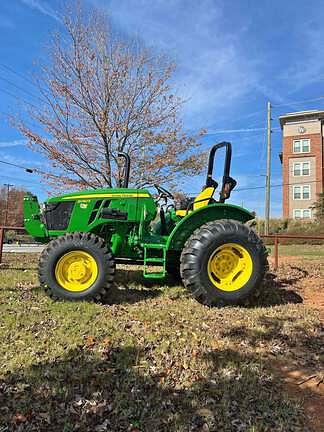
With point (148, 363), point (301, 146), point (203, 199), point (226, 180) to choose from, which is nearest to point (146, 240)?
point (203, 199)

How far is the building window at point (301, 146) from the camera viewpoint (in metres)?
39.6

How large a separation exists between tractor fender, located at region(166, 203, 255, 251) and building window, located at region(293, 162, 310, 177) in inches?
1385

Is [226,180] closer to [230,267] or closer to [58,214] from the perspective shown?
[230,267]

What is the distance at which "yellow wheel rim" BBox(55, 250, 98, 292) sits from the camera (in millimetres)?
5633

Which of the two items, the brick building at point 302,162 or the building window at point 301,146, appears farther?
the building window at point 301,146

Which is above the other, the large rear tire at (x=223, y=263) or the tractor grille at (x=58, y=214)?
the tractor grille at (x=58, y=214)

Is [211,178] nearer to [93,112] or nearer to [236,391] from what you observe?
[236,391]

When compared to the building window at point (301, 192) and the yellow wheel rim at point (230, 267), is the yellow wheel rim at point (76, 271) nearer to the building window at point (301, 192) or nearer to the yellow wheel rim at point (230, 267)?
the yellow wheel rim at point (230, 267)

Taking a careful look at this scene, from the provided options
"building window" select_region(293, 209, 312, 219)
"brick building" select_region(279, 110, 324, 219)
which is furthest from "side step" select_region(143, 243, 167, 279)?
"building window" select_region(293, 209, 312, 219)

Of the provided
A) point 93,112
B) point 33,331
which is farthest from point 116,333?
point 93,112

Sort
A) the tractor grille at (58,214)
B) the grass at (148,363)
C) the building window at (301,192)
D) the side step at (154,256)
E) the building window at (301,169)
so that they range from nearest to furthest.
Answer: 1. the grass at (148,363)
2. the side step at (154,256)
3. the tractor grille at (58,214)
4. the building window at (301,192)
5. the building window at (301,169)

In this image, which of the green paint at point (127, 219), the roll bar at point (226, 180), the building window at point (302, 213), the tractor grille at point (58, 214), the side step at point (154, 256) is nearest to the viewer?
the side step at point (154, 256)

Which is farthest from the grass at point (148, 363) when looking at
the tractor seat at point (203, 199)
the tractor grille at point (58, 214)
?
the tractor seat at point (203, 199)

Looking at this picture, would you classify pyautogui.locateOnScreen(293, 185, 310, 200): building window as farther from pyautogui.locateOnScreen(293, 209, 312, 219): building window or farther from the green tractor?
the green tractor
